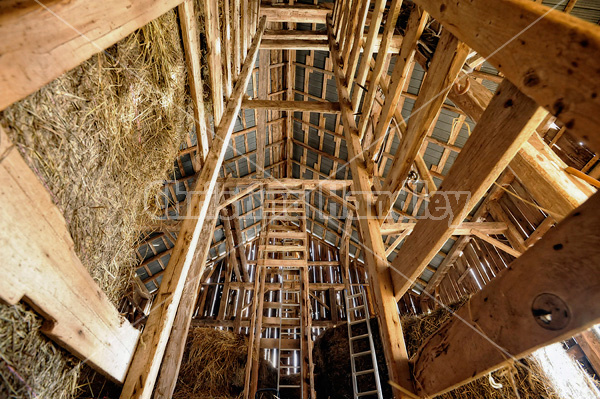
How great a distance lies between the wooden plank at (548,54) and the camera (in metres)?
0.65

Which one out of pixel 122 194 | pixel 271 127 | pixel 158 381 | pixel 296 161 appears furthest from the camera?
pixel 296 161

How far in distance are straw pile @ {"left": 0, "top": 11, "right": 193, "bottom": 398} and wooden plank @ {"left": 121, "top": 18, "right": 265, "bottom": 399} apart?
24 cm

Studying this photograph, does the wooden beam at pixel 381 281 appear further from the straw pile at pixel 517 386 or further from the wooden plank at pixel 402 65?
the straw pile at pixel 517 386

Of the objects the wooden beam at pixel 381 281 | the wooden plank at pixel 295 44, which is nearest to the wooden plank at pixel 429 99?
the wooden beam at pixel 381 281

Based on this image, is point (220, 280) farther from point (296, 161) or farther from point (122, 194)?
A: point (122, 194)

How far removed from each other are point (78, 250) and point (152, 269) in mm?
8935

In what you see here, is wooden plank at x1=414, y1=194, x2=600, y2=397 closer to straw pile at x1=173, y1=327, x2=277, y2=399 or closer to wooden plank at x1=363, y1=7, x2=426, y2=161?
wooden plank at x1=363, y1=7, x2=426, y2=161

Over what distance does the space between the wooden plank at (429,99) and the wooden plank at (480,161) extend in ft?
1.50

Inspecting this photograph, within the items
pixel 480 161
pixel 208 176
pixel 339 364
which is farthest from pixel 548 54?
pixel 339 364

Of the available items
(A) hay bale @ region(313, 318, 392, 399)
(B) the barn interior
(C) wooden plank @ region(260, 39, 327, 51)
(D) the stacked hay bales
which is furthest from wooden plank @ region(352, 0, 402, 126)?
(A) hay bale @ region(313, 318, 392, 399)

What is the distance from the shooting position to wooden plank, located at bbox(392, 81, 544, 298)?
94 centimetres

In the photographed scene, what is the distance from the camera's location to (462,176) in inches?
46.3

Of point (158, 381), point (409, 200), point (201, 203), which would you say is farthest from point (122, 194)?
point (409, 200)

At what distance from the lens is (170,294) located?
1.71 metres
